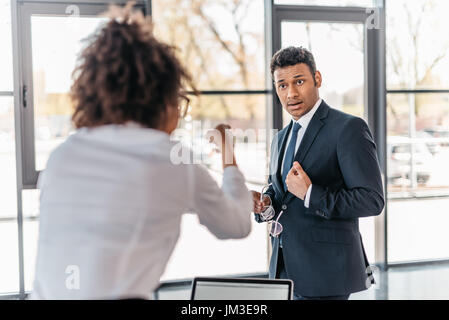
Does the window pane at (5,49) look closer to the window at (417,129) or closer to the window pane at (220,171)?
the window pane at (220,171)

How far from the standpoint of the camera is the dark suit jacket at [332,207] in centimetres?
164

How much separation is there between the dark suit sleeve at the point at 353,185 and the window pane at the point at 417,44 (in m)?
3.07

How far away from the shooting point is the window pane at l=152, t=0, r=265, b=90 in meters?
4.03

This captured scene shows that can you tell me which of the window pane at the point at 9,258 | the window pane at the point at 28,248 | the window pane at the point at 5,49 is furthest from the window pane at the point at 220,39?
the window pane at the point at 9,258

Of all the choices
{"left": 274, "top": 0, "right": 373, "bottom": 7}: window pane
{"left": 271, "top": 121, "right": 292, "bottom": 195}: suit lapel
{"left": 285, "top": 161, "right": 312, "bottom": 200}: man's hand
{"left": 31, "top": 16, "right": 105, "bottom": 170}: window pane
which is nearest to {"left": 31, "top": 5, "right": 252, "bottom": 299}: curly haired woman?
{"left": 285, "top": 161, "right": 312, "bottom": 200}: man's hand

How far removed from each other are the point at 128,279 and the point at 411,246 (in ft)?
14.2

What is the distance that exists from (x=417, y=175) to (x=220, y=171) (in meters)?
1.90

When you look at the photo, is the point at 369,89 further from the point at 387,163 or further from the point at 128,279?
the point at 128,279

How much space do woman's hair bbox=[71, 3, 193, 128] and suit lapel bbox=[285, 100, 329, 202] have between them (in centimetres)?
85

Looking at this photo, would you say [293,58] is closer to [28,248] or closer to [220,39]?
[220,39]

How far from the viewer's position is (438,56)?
4.68 m

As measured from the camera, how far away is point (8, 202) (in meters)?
Answer: 3.86
